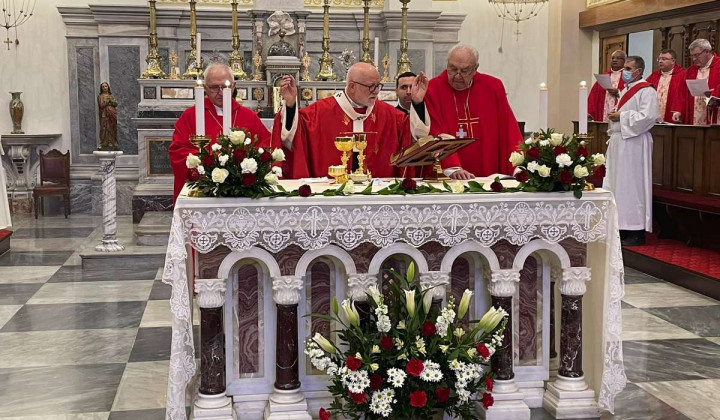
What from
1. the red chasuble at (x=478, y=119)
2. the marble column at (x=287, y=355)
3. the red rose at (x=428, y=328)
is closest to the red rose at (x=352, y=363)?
the red rose at (x=428, y=328)

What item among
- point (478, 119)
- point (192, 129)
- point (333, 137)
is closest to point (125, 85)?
point (192, 129)

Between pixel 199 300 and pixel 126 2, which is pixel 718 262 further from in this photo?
pixel 126 2

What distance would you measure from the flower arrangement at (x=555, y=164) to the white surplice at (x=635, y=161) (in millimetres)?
4961

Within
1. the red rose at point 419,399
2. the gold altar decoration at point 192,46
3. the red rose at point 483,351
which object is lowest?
the red rose at point 419,399

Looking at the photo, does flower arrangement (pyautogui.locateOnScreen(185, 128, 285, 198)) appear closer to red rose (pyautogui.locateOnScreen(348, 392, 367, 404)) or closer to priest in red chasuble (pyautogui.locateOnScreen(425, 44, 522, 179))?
red rose (pyautogui.locateOnScreen(348, 392, 367, 404))

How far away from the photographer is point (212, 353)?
435 cm

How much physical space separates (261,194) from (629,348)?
3013 mm

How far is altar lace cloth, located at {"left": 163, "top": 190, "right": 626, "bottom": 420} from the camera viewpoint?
4188mm

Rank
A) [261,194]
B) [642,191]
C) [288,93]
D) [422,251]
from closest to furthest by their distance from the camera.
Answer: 1. [261,194]
2. [422,251]
3. [288,93]
4. [642,191]

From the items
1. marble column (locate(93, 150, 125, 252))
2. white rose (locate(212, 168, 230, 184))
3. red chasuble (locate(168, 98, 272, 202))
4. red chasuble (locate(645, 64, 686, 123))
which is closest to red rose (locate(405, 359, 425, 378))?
white rose (locate(212, 168, 230, 184))

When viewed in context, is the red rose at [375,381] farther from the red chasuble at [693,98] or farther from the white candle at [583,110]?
the red chasuble at [693,98]

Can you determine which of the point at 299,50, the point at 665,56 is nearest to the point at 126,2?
the point at 299,50

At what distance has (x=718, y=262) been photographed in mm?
8125

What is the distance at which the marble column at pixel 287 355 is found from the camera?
4.38m
